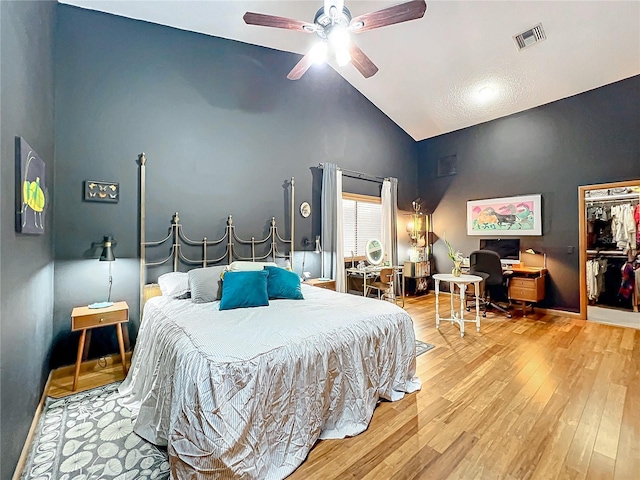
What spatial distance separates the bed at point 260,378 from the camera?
1352 mm

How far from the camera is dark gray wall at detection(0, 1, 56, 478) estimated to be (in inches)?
54.6

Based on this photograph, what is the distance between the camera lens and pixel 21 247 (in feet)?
5.47

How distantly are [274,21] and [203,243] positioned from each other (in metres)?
2.45

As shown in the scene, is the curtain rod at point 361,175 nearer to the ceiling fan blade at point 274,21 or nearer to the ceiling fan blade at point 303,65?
the ceiling fan blade at point 303,65

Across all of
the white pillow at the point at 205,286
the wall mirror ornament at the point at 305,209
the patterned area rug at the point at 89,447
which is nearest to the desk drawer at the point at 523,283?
the wall mirror ornament at the point at 305,209

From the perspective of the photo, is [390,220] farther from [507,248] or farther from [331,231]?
[507,248]

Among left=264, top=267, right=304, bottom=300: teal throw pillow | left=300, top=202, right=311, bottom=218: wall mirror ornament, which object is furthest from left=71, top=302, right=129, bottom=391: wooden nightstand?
left=300, top=202, right=311, bottom=218: wall mirror ornament

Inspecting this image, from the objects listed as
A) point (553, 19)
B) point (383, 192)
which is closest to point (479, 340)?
point (383, 192)

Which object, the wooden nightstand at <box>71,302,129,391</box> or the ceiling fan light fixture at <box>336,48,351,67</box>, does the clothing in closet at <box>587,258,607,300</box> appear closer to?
the ceiling fan light fixture at <box>336,48,351,67</box>

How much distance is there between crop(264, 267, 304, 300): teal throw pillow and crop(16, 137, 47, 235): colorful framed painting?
1751 mm

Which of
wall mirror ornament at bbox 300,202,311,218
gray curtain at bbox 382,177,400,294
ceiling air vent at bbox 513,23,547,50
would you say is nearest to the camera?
ceiling air vent at bbox 513,23,547,50

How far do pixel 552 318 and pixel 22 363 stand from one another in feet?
20.5

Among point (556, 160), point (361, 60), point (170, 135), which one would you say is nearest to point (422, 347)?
point (361, 60)

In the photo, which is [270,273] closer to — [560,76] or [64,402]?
[64,402]
